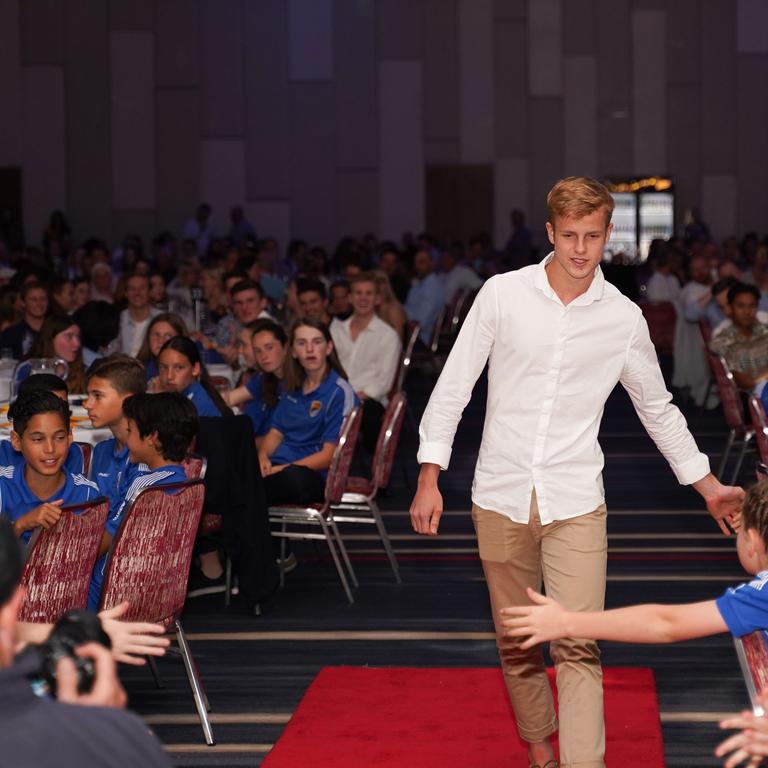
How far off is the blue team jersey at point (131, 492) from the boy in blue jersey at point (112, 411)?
0.26m

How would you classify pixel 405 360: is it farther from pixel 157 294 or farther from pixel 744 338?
pixel 157 294

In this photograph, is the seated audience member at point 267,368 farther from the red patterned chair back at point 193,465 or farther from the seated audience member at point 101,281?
the seated audience member at point 101,281

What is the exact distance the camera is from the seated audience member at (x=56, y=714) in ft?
4.99

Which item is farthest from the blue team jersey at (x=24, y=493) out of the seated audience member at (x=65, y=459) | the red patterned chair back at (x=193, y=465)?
the red patterned chair back at (x=193, y=465)

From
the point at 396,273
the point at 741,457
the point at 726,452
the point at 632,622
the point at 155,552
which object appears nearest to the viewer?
the point at 632,622

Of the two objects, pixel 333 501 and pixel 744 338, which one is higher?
pixel 744 338

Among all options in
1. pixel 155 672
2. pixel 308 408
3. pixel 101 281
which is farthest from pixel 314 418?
pixel 101 281

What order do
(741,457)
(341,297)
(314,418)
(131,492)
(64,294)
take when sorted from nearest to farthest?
1. (131,492)
2. (314,418)
3. (741,457)
4. (64,294)
5. (341,297)

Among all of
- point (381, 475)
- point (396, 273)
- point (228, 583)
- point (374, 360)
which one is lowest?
point (228, 583)

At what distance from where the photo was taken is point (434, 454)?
11.7ft

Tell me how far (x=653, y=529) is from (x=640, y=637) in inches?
183

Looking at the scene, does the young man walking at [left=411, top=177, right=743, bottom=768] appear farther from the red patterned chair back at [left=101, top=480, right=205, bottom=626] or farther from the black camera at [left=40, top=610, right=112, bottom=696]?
the black camera at [left=40, top=610, right=112, bottom=696]

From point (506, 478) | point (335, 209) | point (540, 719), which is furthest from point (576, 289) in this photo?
point (335, 209)

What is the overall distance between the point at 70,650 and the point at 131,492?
284cm
